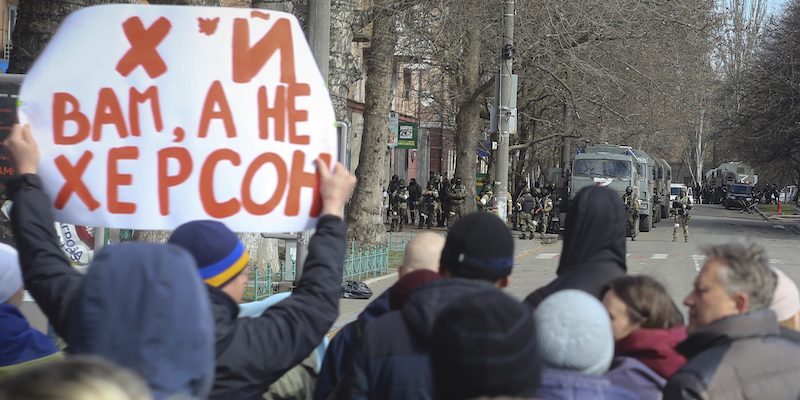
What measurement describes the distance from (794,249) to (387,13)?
14814 mm

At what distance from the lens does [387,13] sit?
634 inches

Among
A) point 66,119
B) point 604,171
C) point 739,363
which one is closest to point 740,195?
point 604,171

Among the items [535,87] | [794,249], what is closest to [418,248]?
[794,249]

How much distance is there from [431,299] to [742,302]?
1181mm

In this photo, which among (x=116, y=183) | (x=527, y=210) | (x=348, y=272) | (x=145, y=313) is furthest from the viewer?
(x=527, y=210)

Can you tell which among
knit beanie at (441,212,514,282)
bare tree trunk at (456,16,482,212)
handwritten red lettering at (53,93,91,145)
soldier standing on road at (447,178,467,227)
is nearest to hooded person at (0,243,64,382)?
handwritten red lettering at (53,93,91,145)

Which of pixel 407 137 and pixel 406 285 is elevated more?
pixel 407 137

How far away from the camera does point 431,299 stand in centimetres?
223

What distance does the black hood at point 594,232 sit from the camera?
3207mm

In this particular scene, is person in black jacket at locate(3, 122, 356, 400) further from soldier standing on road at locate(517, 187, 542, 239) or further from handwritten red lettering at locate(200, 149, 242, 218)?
soldier standing on road at locate(517, 187, 542, 239)

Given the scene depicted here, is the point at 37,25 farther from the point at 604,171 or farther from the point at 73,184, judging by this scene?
the point at 604,171

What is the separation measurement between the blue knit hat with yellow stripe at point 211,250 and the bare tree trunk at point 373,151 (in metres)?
14.9

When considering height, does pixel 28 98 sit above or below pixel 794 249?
above

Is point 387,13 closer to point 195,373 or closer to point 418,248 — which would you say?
point 418,248
